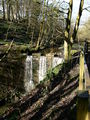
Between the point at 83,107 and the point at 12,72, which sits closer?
the point at 83,107

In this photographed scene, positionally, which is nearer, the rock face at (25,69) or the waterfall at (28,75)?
the rock face at (25,69)

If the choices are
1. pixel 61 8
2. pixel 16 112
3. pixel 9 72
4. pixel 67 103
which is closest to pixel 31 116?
pixel 16 112

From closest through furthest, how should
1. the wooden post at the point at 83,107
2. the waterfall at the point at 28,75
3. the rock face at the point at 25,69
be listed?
the wooden post at the point at 83,107
the rock face at the point at 25,69
the waterfall at the point at 28,75

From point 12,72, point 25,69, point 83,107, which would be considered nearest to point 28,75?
point 25,69

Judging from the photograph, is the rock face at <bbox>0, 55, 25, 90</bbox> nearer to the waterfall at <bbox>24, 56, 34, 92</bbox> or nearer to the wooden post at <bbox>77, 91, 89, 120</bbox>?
the waterfall at <bbox>24, 56, 34, 92</bbox>

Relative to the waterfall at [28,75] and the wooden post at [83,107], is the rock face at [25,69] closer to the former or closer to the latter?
the waterfall at [28,75]

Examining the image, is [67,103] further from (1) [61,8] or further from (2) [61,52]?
(2) [61,52]

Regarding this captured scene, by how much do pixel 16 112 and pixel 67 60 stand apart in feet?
19.4

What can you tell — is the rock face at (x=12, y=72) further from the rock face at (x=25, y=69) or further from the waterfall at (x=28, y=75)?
the waterfall at (x=28, y=75)

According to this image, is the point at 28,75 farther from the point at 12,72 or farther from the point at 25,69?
the point at 12,72

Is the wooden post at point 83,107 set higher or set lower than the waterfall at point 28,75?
higher

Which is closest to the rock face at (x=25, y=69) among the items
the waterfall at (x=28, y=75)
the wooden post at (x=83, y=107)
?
the waterfall at (x=28, y=75)

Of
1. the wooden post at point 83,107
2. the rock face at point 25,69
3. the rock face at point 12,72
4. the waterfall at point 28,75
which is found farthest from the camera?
the waterfall at point 28,75

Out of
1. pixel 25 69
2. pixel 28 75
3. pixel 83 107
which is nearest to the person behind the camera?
pixel 83 107
